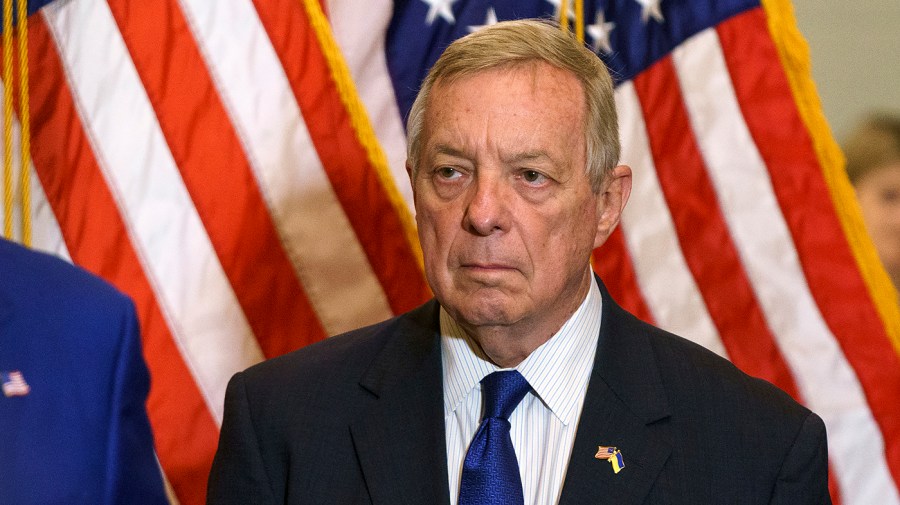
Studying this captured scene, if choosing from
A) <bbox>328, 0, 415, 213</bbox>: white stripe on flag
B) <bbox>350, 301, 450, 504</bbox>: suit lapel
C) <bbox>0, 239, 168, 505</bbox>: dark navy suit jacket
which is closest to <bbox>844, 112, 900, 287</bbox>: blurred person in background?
<bbox>328, 0, 415, 213</bbox>: white stripe on flag

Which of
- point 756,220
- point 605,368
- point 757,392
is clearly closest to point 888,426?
point 756,220

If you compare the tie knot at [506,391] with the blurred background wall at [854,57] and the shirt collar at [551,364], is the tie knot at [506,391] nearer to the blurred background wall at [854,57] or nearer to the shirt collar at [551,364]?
the shirt collar at [551,364]

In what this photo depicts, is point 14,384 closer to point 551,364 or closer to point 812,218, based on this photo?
point 551,364

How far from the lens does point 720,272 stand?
8.36 feet

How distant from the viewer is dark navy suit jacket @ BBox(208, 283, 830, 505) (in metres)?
1.59

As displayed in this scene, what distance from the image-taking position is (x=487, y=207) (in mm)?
1552

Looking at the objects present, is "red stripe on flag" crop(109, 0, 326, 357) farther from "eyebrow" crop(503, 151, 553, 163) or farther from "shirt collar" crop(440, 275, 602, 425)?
"eyebrow" crop(503, 151, 553, 163)

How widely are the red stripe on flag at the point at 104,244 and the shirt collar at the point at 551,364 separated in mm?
752

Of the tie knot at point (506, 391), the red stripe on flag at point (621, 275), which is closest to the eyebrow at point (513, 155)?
the tie knot at point (506, 391)

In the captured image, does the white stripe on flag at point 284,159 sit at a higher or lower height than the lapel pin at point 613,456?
higher

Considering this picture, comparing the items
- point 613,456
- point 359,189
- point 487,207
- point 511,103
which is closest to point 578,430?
point 613,456

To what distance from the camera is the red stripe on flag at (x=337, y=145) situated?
236 cm

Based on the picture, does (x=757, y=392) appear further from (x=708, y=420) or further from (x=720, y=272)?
(x=720, y=272)

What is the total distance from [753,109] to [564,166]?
1.07 m
